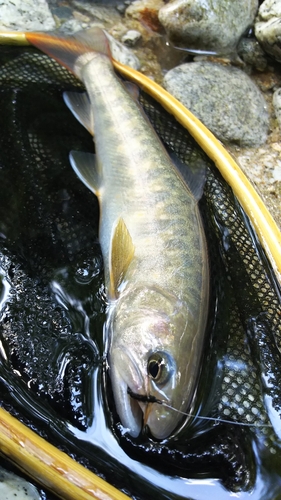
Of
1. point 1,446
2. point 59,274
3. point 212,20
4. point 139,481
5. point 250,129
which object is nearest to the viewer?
point 1,446

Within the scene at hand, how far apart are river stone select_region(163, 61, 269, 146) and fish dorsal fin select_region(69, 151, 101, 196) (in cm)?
109

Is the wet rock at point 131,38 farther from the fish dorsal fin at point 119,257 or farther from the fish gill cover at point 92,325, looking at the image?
the fish dorsal fin at point 119,257

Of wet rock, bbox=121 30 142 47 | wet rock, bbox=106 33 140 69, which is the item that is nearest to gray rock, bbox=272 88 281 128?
wet rock, bbox=106 33 140 69

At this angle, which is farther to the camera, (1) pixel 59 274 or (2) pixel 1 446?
(1) pixel 59 274

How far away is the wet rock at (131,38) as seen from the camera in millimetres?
3689

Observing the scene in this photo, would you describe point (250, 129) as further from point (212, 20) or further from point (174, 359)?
point (174, 359)

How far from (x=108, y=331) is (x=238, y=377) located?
59 centimetres

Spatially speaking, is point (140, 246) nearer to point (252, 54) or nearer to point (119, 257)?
point (119, 257)

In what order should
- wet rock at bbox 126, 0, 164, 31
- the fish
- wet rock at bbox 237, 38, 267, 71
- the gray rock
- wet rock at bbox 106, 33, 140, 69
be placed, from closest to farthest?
the fish < wet rock at bbox 106, 33, 140, 69 < the gray rock < wet rock at bbox 237, 38, 267, 71 < wet rock at bbox 126, 0, 164, 31

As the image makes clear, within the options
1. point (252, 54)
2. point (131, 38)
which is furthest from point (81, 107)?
point (252, 54)

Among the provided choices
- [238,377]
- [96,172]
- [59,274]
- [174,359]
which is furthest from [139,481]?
[96,172]

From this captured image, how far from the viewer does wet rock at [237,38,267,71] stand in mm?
3615

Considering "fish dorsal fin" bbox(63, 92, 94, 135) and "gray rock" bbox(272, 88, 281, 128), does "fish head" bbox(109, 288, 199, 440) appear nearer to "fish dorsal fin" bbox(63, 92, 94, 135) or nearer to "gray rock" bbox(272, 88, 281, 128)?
"fish dorsal fin" bbox(63, 92, 94, 135)

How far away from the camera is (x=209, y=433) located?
166cm
